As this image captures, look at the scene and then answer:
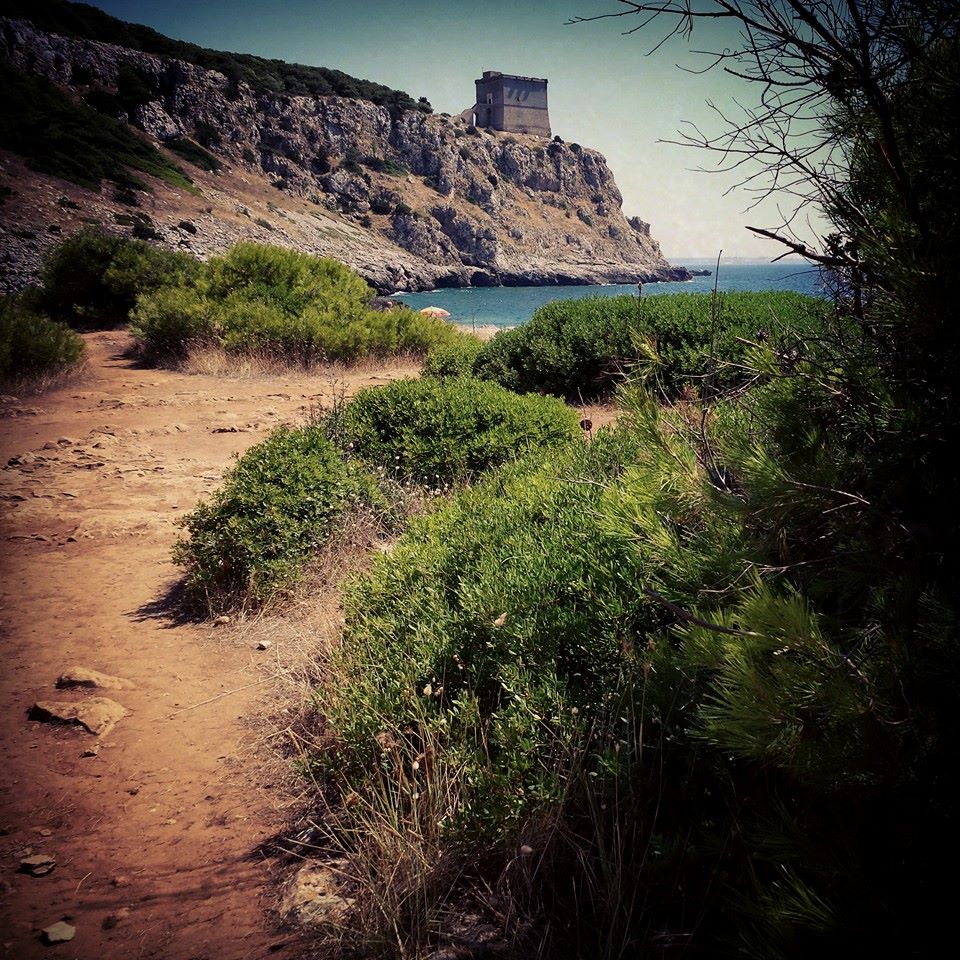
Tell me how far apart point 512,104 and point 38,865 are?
133m

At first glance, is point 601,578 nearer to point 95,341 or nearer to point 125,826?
point 125,826

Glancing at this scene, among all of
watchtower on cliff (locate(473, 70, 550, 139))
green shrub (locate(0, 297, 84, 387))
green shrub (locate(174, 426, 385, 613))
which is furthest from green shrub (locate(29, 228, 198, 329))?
watchtower on cliff (locate(473, 70, 550, 139))

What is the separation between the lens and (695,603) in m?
1.99

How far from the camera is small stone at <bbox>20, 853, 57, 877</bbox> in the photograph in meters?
2.54

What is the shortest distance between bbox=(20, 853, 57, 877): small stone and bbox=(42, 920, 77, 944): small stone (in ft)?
1.15

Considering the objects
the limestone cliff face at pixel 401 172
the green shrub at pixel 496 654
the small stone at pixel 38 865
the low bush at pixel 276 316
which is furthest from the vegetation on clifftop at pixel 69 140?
the small stone at pixel 38 865

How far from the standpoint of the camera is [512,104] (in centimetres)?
11431

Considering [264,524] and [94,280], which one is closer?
[264,524]

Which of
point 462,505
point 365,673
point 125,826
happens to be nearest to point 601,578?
point 365,673

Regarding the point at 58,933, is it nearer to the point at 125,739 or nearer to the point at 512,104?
the point at 125,739

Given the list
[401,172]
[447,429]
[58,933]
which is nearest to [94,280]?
[447,429]

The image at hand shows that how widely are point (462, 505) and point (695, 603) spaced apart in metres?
2.44

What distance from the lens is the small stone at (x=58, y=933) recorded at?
7.29 ft

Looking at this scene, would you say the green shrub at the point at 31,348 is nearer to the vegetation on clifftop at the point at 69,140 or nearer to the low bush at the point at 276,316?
the low bush at the point at 276,316
